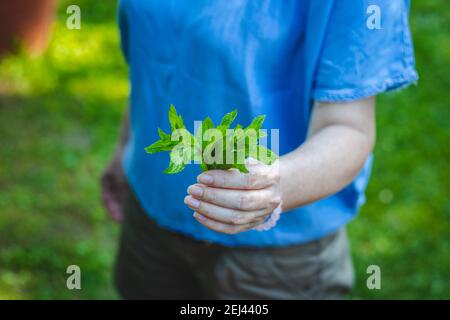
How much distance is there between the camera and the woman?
4.33 ft

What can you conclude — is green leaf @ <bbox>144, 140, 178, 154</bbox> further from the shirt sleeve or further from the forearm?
the shirt sleeve

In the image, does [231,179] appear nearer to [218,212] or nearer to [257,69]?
[218,212]

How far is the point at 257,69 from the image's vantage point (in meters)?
1.47

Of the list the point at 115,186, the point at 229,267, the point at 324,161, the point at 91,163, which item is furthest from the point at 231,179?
the point at 91,163

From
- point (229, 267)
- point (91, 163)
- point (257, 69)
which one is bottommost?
point (229, 267)

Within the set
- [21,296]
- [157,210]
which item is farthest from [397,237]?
[157,210]

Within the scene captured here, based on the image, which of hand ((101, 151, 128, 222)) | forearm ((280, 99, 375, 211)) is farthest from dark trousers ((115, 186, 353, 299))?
forearm ((280, 99, 375, 211))

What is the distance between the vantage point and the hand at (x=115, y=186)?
82.2 inches

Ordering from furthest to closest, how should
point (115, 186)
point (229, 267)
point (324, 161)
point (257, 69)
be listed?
point (115, 186) < point (229, 267) < point (257, 69) < point (324, 161)

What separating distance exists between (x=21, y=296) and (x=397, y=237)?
1566 millimetres

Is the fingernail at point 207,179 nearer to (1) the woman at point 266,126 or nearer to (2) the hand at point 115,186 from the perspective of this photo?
(1) the woman at point 266,126

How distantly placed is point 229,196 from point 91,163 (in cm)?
255

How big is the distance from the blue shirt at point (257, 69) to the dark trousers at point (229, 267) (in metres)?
0.05

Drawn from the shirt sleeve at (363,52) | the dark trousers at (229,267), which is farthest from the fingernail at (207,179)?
the dark trousers at (229,267)
